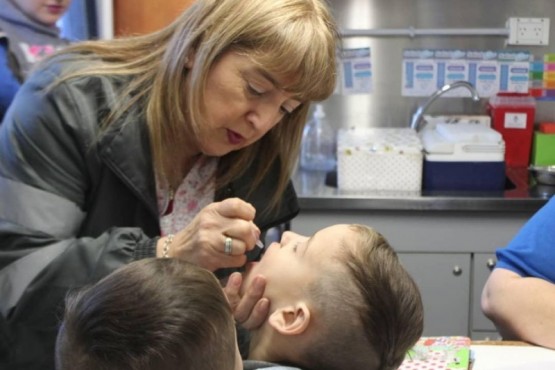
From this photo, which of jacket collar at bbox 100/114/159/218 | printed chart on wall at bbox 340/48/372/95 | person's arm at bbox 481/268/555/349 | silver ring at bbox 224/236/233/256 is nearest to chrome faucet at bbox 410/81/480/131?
printed chart on wall at bbox 340/48/372/95

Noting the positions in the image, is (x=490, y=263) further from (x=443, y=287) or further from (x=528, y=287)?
(x=528, y=287)

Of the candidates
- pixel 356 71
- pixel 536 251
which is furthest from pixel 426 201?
pixel 536 251

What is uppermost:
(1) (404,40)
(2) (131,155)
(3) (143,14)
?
(3) (143,14)

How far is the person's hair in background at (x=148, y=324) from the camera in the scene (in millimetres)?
900

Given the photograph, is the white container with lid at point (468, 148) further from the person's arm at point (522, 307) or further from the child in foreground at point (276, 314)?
the child in foreground at point (276, 314)

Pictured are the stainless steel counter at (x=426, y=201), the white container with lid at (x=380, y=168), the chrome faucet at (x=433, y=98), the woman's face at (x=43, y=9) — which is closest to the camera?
the woman's face at (x=43, y=9)

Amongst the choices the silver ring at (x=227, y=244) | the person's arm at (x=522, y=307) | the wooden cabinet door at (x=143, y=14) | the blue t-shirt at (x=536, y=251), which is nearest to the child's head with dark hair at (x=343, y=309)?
the silver ring at (x=227, y=244)

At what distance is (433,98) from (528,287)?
174cm

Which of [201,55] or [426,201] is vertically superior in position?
[201,55]

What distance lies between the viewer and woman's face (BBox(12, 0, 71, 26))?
2475mm

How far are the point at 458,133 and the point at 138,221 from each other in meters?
1.68

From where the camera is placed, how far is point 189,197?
63.7 inches

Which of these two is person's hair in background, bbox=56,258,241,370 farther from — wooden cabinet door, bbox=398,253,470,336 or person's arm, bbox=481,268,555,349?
wooden cabinet door, bbox=398,253,470,336

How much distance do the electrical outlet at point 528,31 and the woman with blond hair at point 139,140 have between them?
195 centimetres
